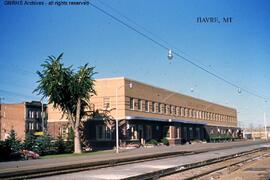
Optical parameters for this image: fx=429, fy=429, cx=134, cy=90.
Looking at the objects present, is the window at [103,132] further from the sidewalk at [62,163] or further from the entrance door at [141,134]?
the sidewalk at [62,163]

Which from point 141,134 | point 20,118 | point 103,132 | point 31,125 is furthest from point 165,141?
point 20,118

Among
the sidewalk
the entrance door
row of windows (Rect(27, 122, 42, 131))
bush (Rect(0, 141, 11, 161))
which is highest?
row of windows (Rect(27, 122, 42, 131))

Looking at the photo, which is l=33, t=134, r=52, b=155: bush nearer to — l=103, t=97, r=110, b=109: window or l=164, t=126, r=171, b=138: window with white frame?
l=103, t=97, r=110, b=109: window

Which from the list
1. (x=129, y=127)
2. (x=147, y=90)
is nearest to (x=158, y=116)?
(x=147, y=90)

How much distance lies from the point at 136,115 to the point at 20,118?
151 feet

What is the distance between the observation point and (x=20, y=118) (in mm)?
101625

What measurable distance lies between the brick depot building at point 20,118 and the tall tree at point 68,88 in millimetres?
52275

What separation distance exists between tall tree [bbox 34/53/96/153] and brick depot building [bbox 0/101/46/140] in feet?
172

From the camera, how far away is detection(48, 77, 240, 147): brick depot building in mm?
61312

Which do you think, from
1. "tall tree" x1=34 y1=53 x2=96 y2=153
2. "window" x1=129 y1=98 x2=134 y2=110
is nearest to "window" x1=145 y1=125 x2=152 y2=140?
"window" x1=129 y1=98 x2=134 y2=110

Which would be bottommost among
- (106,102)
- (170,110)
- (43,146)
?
(43,146)

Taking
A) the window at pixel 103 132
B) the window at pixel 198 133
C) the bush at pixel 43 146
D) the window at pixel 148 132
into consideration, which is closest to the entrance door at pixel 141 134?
the window at pixel 148 132

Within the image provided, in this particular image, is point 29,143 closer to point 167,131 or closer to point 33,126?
point 167,131

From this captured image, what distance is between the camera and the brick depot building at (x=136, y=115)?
6131 cm
